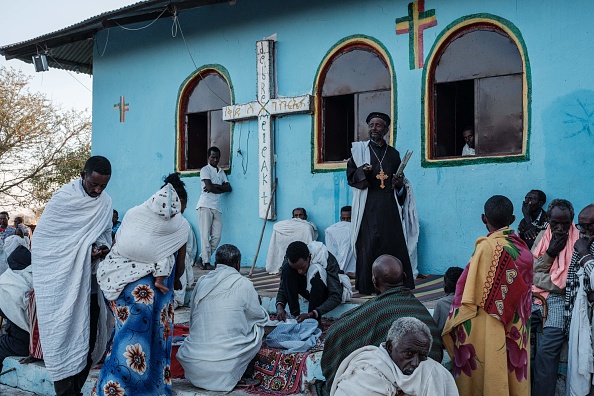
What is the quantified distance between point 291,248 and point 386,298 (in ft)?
6.68

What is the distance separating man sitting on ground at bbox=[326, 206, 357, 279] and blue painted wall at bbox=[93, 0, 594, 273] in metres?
0.37

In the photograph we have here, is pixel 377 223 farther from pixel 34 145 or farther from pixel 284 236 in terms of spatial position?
pixel 34 145

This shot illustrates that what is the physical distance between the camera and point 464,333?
392 centimetres

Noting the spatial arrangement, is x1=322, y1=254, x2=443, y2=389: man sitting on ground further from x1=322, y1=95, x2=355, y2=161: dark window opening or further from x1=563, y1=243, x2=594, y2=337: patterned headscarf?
x1=322, y1=95, x2=355, y2=161: dark window opening

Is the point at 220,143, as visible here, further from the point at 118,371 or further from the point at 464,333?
the point at 464,333

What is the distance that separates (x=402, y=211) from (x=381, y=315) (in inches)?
139

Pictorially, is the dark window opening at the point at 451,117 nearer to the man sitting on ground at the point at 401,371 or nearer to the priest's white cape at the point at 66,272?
the priest's white cape at the point at 66,272

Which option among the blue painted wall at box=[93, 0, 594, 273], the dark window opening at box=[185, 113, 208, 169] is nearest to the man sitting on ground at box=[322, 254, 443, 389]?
the blue painted wall at box=[93, 0, 594, 273]

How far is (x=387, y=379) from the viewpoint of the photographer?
300 centimetres

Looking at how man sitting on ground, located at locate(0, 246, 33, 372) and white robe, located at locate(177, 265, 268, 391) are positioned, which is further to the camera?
man sitting on ground, located at locate(0, 246, 33, 372)

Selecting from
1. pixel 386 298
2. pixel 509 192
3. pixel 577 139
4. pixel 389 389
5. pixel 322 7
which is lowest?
pixel 389 389

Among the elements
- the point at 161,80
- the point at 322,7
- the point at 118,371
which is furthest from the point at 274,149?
the point at 118,371

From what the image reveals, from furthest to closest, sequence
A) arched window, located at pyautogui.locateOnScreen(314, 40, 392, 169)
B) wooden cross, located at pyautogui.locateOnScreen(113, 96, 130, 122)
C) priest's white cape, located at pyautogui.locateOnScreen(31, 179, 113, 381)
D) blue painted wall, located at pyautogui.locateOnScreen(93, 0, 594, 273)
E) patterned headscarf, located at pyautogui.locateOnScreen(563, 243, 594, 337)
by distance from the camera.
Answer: wooden cross, located at pyautogui.locateOnScreen(113, 96, 130, 122) → arched window, located at pyautogui.locateOnScreen(314, 40, 392, 169) → blue painted wall, located at pyautogui.locateOnScreen(93, 0, 594, 273) → priest's white cape, located at pyautogui.locateOnScreen(31, 179, 113, 381) → patterned headscarf, located at pyautogui.locateOnScreen(563, 243, 594, 337)

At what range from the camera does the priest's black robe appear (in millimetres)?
6480
